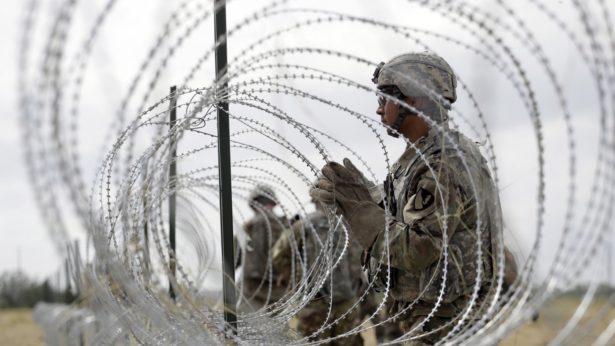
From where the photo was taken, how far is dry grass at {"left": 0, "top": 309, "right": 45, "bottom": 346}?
15396 mm

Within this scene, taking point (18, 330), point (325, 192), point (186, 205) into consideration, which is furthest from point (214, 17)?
point (18, 330)

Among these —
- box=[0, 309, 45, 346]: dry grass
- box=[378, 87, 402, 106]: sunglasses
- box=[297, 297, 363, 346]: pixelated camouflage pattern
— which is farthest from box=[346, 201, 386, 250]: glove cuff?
box=[0, 309, 45, 346]: dry grass

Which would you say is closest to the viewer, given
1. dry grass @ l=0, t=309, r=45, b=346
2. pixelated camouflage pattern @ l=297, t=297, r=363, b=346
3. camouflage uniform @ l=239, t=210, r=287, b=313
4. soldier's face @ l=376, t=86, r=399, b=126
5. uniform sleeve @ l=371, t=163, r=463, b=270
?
uniform sleeve @ l=371, t=163, r=463, b=270

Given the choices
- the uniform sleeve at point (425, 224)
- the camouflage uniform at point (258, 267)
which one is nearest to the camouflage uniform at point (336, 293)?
the camouflage uniform at point (258, 267)

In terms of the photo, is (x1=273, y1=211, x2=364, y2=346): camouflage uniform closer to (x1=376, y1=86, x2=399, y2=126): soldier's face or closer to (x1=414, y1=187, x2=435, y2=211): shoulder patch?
(x1=376, y1=86, x2=399, y2=126): soldier's face

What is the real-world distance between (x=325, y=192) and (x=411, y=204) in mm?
508

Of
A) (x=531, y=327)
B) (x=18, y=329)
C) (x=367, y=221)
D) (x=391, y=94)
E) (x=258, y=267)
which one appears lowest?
(x=531, y=327)

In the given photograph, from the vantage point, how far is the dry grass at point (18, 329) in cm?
1540

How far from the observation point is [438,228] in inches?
108

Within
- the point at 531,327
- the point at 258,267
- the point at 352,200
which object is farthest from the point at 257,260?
the point at 531,327

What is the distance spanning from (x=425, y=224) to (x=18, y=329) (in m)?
19.7

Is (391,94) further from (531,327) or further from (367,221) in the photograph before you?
(531,327)

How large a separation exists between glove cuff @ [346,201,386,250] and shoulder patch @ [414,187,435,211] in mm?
207

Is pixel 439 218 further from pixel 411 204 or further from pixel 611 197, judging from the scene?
pixel 611 197
